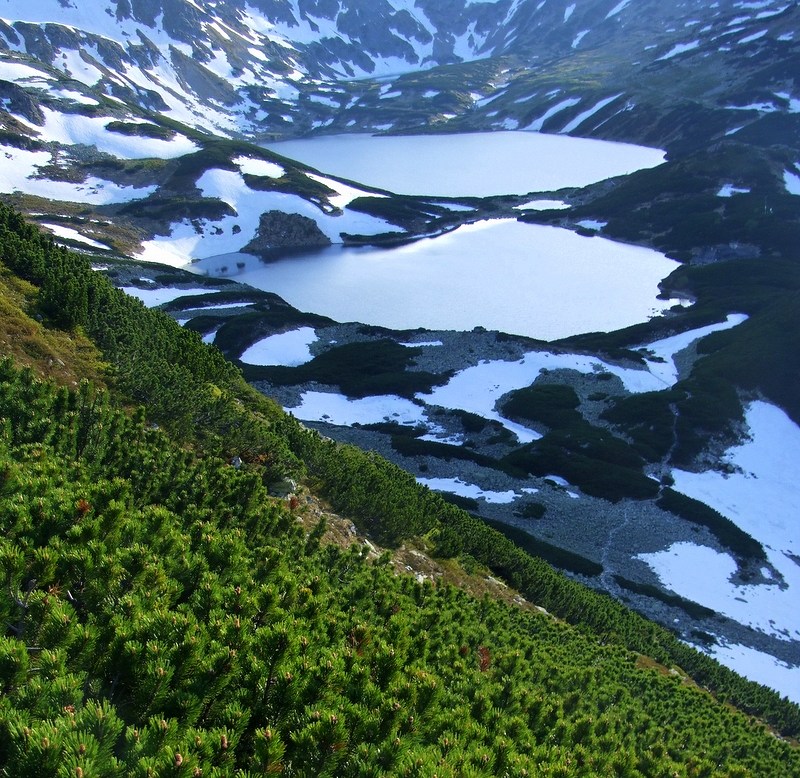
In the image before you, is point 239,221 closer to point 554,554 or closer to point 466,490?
point 466,490

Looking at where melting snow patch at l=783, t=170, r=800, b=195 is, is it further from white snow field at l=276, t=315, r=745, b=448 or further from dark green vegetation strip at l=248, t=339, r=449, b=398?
dark green vegetation strip at l=248, t=339, r=449, b=398

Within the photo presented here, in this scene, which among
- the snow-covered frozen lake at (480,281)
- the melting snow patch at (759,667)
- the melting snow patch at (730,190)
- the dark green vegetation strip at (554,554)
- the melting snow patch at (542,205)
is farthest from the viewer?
the melting snow patch at (542,205)

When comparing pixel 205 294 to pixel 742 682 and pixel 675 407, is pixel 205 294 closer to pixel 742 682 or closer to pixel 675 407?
pixel 675 407

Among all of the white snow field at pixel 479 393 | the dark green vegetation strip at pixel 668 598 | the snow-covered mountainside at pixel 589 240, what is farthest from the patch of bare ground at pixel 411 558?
the white snow field at pixel 479 393

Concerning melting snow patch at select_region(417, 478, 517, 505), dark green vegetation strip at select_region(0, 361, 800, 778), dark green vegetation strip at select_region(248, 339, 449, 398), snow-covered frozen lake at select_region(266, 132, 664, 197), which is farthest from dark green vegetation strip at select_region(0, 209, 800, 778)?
snow-covered frozen lake at select_region(266, 132, 664, 197)

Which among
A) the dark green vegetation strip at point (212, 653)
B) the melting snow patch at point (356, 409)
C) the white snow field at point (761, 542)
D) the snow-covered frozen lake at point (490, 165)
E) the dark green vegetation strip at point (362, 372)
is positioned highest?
the snow-covered frozen lake at point (490, 165)

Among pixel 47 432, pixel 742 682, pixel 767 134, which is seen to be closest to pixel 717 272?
pixel 767 134

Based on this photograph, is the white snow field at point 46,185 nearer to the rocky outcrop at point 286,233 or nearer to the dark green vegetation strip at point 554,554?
the rocky outcrop at point 286,233
